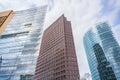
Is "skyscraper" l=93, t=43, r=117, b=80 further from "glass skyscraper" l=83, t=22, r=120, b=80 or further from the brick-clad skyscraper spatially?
the brick-clad skyscraper

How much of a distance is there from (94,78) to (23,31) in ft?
219

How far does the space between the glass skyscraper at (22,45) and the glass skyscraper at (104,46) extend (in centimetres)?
4898

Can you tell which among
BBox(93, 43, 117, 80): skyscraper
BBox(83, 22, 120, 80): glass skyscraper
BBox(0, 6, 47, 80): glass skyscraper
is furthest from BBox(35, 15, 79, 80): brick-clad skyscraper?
BBox(0, 6, 47, 80): glass skyscraper

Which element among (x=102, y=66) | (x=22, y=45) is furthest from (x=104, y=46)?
(x=22, y=45)

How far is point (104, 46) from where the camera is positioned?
323 feet

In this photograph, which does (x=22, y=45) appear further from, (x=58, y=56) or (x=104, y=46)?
(x=104, y=46)

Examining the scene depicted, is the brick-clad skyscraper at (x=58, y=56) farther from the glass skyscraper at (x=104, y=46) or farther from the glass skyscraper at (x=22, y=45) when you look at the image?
the glass skyscraper at (x=22, y=45)

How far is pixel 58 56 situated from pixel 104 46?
34.9 m

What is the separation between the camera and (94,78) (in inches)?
4129

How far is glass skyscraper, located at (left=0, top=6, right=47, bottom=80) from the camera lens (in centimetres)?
5103

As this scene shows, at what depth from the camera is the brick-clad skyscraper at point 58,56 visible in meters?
79.3

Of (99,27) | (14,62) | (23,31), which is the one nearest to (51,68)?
(23,31)

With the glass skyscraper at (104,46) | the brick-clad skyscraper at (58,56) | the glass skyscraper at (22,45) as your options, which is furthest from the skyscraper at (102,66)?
the glass skyscraper at (22,45)

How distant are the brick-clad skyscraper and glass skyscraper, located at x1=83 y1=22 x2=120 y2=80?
2266 cm
